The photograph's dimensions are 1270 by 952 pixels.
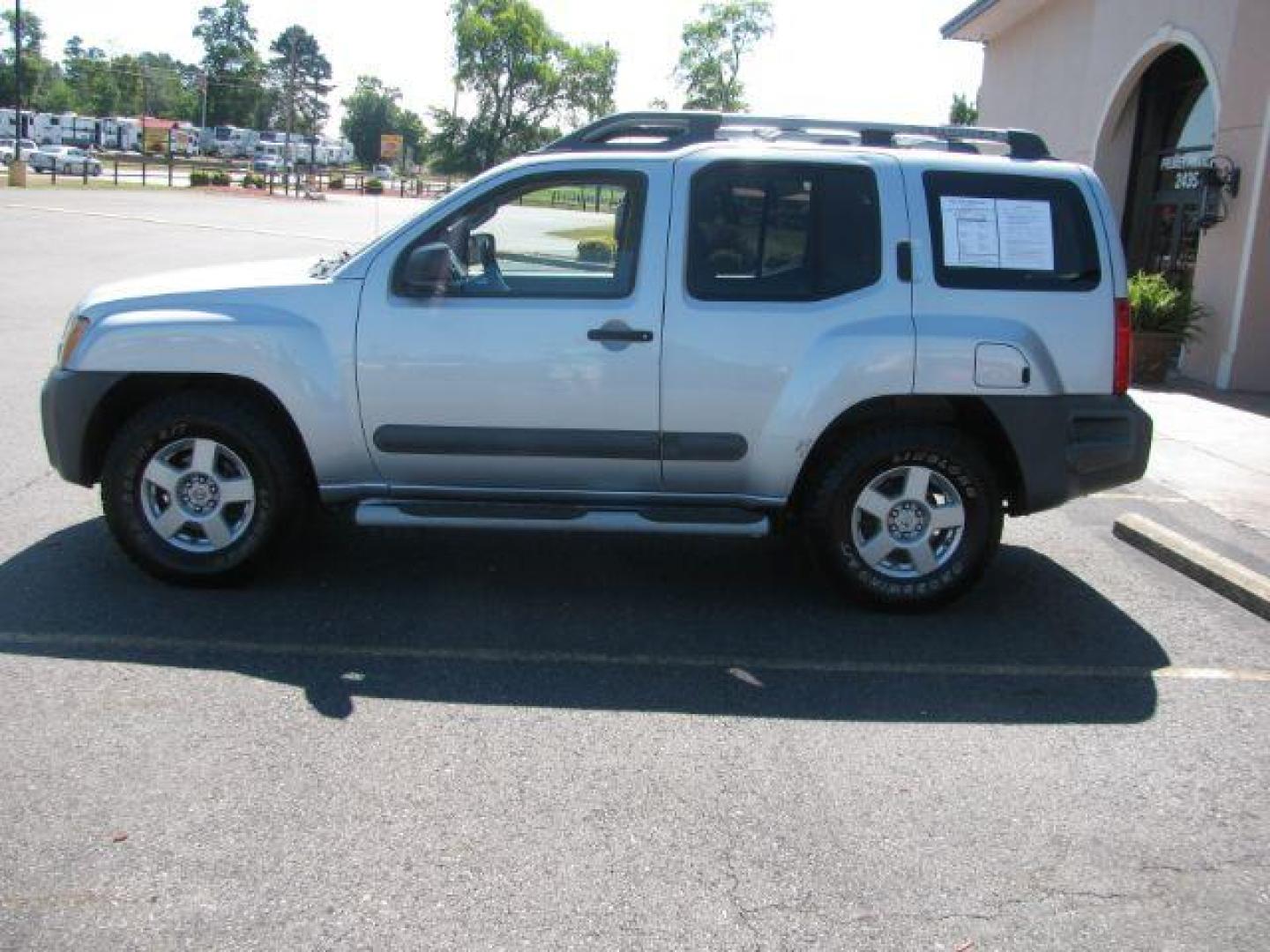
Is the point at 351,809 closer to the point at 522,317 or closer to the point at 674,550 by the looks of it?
the point at 522,317

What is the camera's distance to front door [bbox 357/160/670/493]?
5.31 m

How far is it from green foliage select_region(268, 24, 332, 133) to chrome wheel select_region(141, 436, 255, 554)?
137789mm

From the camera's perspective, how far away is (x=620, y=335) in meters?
5.29

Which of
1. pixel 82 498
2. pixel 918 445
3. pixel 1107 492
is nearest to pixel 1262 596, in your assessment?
pixel 918 445

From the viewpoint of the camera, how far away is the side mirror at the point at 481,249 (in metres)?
5.53

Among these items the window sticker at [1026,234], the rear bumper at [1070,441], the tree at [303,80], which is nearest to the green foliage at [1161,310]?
the rear bumper at [1070,441]

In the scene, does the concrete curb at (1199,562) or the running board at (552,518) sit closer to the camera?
the running board at (552,518)

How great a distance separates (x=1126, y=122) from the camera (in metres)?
16.7

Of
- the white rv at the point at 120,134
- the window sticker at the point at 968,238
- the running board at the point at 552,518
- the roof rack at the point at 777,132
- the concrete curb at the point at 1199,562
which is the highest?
the white rv at the point at 120,134

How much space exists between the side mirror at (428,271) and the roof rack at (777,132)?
2.75 ft

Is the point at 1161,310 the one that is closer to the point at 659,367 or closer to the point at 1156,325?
the point at 1156,325

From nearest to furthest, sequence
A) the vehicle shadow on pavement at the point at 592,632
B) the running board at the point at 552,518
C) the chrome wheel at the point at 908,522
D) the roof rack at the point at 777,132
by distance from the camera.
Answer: the vehicle shadow on pavement at the point at 592,632 → the running board at the point at 552,518 → the chrome wheel at the point at 908,522 → the roof rack at the point at 777,132

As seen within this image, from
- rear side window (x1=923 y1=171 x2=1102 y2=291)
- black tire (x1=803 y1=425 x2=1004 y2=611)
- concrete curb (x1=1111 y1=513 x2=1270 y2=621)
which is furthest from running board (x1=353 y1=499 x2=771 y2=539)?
concrete curb (x1=1111 y1=513 x2=1270 y2=621)

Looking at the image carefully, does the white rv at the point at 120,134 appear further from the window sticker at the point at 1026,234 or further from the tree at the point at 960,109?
the window sticker at the point at 1026,234
